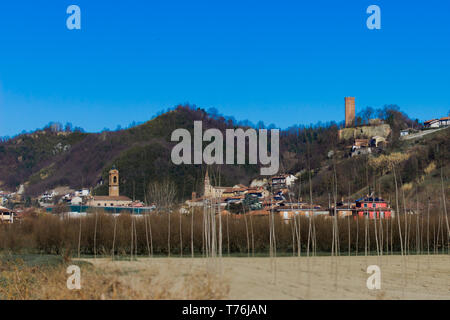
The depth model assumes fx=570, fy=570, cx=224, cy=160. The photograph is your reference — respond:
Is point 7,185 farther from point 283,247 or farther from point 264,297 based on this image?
point 264,297

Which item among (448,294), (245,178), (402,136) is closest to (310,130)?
(402,136)

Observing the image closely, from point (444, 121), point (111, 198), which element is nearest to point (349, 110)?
point (444, 121)

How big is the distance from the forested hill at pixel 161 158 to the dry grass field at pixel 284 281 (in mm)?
43246

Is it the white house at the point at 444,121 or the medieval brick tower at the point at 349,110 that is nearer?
the white house at the point at 444,121

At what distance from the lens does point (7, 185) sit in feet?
419

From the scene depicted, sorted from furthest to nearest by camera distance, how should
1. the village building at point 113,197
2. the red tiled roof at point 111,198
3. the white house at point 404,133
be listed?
the white house at point 404,133, the red tiled roof at point 111,198, the village building at point 113,197

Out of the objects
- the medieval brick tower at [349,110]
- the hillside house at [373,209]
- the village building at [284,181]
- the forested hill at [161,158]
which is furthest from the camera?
the medieval brick tower at [349,110]

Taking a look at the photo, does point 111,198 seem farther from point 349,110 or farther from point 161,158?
point 349,110

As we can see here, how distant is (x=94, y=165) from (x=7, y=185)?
26.1 metres

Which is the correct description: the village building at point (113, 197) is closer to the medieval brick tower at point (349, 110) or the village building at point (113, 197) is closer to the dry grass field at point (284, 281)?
the dry grass field at point (284, 281)

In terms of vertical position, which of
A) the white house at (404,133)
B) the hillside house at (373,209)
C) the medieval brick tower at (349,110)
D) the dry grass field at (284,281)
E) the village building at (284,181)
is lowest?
the dry grass field at (284,281)

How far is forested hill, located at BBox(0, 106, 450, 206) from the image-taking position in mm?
76531

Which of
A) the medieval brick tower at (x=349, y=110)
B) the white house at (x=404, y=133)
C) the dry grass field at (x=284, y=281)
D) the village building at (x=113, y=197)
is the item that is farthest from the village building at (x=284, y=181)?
the medieval brick tower at (x=349, y=110)

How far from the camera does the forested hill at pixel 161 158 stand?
76531 millimetres
